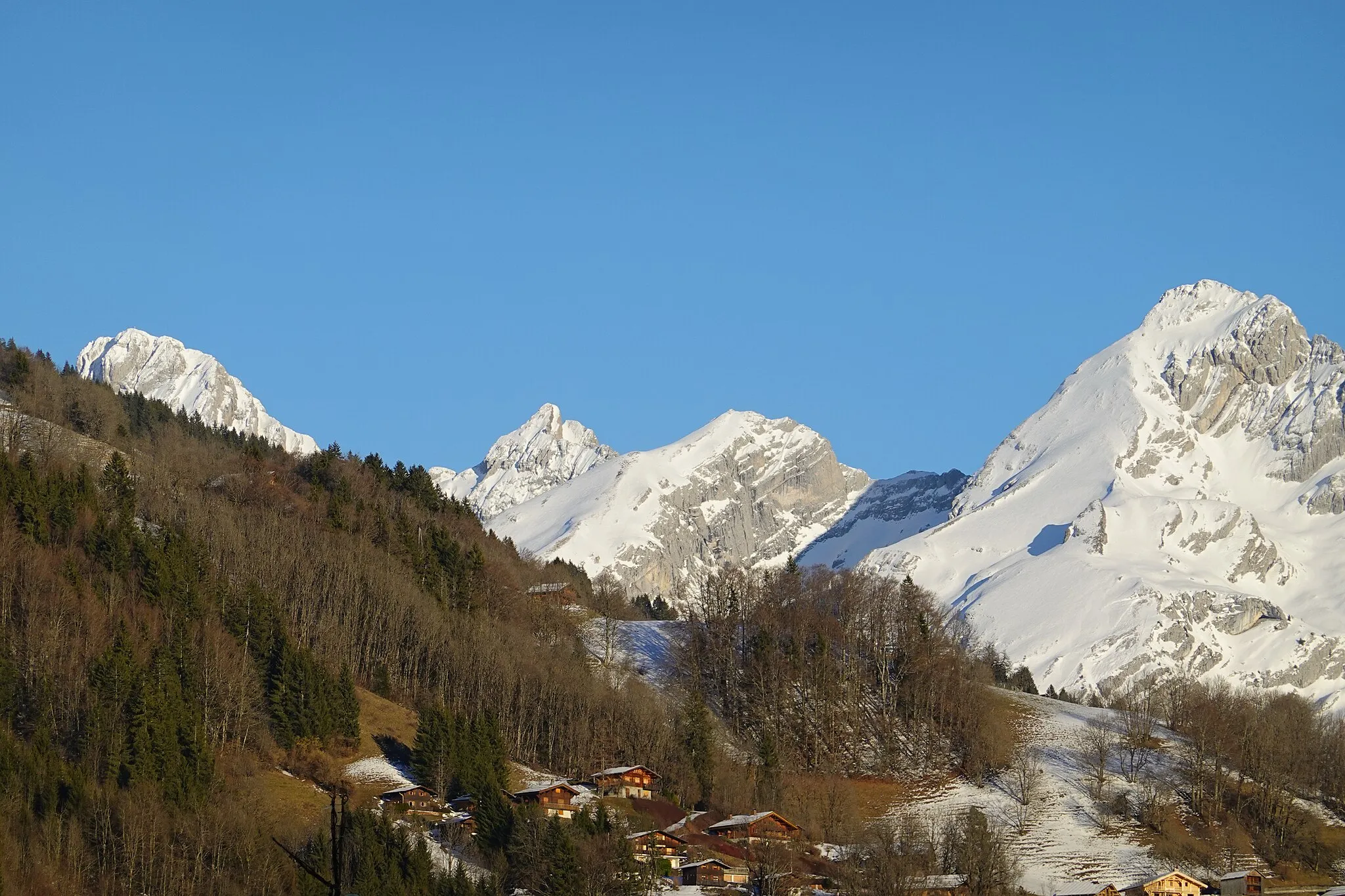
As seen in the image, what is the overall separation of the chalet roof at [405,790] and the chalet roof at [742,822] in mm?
15086

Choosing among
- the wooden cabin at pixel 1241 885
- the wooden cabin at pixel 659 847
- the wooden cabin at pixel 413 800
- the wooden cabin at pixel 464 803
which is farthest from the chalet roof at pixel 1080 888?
the wooden cabin at pixel 413 800

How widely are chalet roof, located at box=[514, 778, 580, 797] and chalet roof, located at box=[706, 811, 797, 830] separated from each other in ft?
25.3

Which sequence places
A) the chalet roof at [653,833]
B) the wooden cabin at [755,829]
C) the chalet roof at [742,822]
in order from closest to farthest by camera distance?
the chalet roof at [653,833] → the wooden cabin at [755,829] → the chalet roof at [742,822]

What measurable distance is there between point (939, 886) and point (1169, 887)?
14039 millimetres

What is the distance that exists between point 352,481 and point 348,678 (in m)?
47.8

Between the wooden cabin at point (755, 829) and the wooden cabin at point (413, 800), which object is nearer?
the wooden cabin at point (413, 800)

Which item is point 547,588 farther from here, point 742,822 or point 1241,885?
point 1241,885

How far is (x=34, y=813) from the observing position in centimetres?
7794

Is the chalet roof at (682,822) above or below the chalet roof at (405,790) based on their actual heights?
below

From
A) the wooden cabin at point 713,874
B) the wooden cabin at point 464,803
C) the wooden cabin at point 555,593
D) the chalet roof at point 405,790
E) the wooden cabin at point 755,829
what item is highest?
the wooden cabin at point 555,593

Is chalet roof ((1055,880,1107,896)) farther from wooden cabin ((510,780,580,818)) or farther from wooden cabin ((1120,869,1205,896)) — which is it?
wooden cabin ((510,780,580,818))

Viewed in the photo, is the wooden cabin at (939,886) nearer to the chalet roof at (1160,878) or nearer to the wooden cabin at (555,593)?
the chalet roof at (1160,878)

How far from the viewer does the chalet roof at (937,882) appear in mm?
87062

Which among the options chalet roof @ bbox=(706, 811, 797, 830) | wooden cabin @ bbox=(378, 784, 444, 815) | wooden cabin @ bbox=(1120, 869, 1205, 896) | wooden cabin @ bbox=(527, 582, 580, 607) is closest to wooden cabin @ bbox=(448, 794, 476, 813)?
wooden cabin @ bbox=(378, 784, 444, 815)
